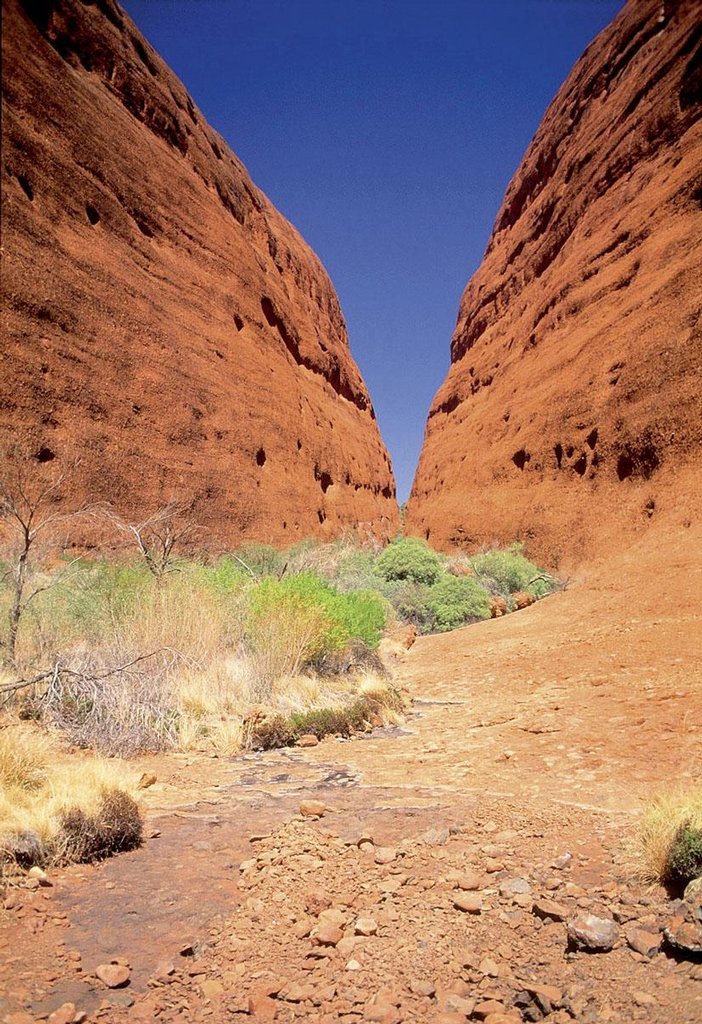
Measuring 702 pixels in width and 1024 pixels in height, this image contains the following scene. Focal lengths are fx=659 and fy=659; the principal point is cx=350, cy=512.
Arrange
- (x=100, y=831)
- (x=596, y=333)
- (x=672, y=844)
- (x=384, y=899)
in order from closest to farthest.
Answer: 1. (x=672, y=844)
2. (x=384, y=899)
3. (x=100, y=831)
4. (x=596, y=333)

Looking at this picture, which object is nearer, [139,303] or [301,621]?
[301,621]

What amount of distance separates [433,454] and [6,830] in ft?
90.7

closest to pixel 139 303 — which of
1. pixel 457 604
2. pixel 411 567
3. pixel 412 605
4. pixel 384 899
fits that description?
pixel 411 567

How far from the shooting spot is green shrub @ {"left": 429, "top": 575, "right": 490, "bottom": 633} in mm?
13492

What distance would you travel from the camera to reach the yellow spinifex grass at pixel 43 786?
312cm

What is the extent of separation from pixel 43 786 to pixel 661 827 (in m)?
3.17

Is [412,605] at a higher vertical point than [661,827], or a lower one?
higher

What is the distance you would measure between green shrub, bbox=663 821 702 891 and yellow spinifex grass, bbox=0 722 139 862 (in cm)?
267

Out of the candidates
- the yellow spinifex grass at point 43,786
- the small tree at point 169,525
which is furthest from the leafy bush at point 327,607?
the small tree at point 169,525

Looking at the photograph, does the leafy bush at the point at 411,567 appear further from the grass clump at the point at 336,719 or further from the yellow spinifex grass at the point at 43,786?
the yellow spinifex grass at the point at 43,786

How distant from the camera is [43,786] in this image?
12.1ft

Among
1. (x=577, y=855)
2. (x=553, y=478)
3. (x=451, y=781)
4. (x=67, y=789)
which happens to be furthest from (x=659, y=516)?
(x=67, y=789)

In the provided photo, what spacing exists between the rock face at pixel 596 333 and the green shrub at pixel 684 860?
40.1ft

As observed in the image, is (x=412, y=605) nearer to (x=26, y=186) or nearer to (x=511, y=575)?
(x=511, y=575)
